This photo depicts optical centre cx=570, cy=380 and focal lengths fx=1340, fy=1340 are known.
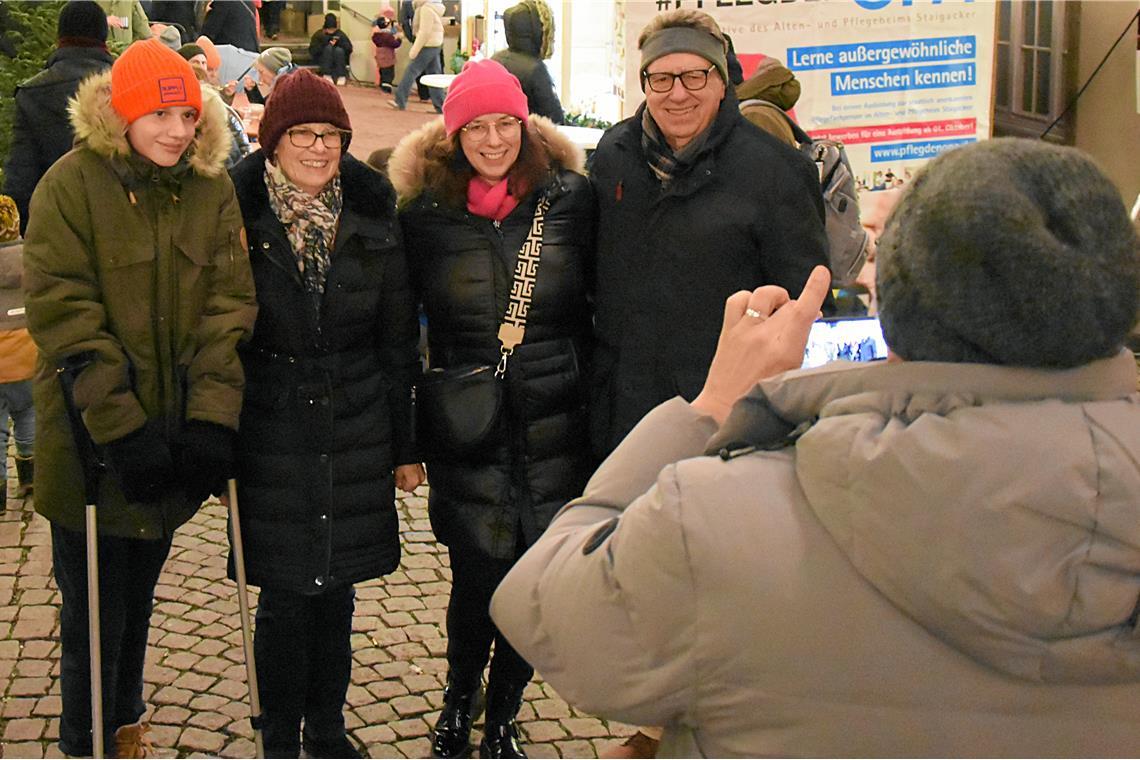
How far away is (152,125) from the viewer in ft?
11.6

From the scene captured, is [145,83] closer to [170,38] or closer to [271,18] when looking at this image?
[170,38]

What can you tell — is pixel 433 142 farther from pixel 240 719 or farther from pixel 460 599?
pixel 240 719

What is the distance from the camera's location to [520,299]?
379 centimetres

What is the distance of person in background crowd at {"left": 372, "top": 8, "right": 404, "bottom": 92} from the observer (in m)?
23.8

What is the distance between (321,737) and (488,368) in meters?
1.23

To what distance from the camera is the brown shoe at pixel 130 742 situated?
402 centimetres

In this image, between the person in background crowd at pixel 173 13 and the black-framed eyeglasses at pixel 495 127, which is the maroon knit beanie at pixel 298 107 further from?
the person in background crowd at pixel 173 13

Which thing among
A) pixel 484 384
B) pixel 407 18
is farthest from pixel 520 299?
pixel 407 18

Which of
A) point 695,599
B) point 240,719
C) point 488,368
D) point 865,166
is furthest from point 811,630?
point 865,166

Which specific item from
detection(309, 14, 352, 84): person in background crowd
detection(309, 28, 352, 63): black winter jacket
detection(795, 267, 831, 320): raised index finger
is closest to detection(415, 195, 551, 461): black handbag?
detection(795, 267, 831, 320): raised index finger

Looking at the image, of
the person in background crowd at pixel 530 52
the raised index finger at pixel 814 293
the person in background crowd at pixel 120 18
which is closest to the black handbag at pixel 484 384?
the raised index finger at pixel 814 293

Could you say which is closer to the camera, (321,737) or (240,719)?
(321,737)

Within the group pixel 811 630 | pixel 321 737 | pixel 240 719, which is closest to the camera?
pixel 811 630

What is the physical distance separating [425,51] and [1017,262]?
67.7ft
